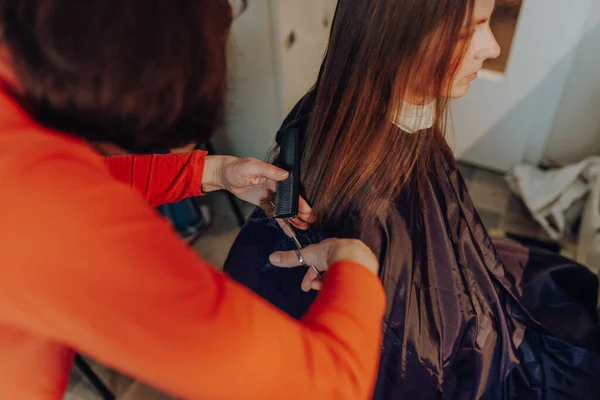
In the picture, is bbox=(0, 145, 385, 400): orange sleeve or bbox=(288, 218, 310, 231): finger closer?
bbox=(0, 145, 385, 400): orange sleeve

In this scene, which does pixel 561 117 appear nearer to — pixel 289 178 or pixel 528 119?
pixel 528 119

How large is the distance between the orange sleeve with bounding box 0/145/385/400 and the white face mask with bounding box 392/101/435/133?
0.47 meters

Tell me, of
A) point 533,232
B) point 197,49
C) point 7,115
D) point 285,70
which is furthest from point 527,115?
point 7,115

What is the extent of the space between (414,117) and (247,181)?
0.31 meters

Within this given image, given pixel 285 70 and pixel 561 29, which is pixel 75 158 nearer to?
pixel 285 70

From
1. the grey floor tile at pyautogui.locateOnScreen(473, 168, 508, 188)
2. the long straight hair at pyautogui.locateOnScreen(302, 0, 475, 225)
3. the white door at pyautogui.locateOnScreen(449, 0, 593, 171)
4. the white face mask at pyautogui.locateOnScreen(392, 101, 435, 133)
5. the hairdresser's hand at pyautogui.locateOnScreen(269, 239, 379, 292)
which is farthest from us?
the grey floor tile at pyautogui.locateOnScreen(473, 168, 508, 188)

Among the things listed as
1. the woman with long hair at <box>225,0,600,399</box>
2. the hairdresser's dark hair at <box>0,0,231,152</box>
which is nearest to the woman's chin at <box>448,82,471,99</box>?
the woman with long hair at <box>225,0,600,399</box>

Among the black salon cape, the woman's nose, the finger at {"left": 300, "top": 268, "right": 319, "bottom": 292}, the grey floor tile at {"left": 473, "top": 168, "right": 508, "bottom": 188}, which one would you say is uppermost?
the woman's nose

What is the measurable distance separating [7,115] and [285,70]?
118cm

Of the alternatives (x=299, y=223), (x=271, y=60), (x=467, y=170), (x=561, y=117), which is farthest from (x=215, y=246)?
(x=561, y=117)

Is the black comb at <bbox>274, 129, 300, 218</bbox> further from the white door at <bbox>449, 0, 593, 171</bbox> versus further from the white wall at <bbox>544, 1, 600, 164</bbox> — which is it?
the white wall at <bbox>544, 1, 600, 164</bbox>

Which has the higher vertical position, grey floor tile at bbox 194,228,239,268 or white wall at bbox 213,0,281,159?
white wall at bbox 213,0,281,159

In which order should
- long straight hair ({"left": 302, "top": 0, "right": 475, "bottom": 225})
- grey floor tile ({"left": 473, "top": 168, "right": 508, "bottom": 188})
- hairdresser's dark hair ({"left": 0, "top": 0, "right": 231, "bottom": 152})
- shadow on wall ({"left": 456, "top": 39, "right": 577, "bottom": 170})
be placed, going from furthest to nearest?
grey floor tile ({"left": 473, "top": 168, "right": 508, "bottom": 188}) < shadow on wall ({"left": 456, "top": 39, "right": 577, "bottom": 170}) < long straight hair ({"left": 302, "top": 0, "right": 475, "bottom": 225}) < hairdresser's dark hair ({"left": 0, "top": 0, "right": 231, "bottom": 152})

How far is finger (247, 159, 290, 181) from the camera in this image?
2.64 feet
